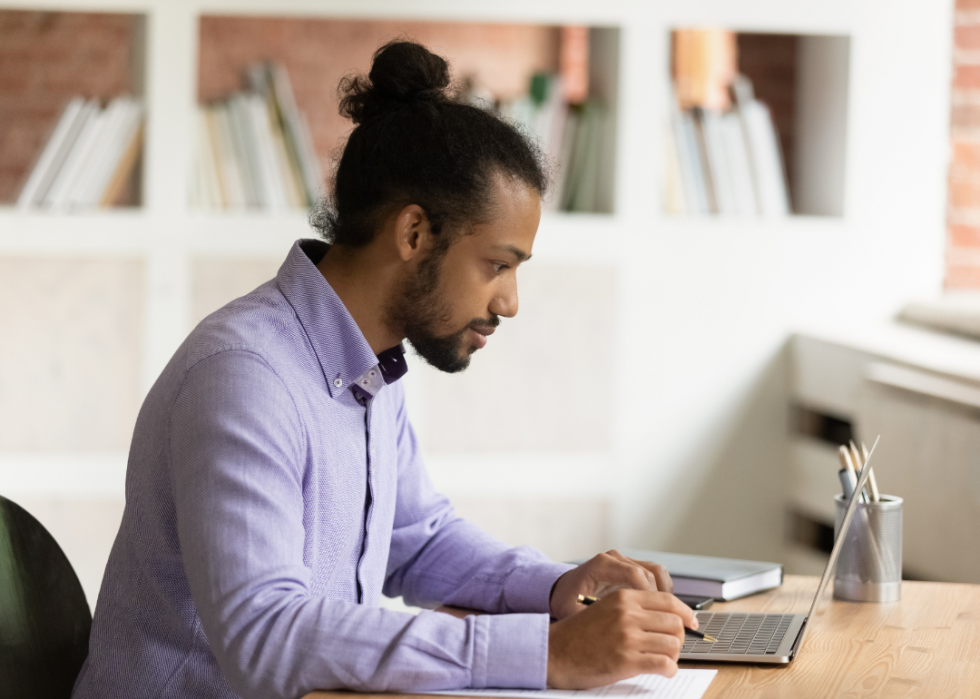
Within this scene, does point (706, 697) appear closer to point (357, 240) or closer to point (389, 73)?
point (357, 240)

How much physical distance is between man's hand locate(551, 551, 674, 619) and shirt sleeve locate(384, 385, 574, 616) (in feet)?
0.07

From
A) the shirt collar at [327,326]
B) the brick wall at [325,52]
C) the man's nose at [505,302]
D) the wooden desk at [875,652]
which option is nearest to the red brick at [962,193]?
the brick wall at [325,52]

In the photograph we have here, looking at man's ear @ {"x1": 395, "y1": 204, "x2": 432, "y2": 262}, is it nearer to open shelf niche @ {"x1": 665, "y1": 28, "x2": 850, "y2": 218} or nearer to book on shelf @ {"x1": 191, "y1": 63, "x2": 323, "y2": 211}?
book on shelf @ {"x1": 191, "y1": 63, "x2": 323, "y2": 211}

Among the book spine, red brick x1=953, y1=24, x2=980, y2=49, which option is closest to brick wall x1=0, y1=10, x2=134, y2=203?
the book spine

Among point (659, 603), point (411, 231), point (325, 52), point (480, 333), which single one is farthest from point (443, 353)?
point (325, 52)

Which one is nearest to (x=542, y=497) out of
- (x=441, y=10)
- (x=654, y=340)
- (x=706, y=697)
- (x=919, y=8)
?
(x=654, y=340)

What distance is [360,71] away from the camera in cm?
325

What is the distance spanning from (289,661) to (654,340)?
84.5 inches

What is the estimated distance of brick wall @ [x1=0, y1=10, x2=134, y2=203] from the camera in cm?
402

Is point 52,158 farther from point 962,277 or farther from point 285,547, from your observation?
point 962,277

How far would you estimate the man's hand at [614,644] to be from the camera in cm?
103

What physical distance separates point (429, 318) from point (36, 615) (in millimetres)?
545

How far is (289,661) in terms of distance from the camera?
101cm

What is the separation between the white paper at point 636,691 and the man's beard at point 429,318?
432 millimetres
